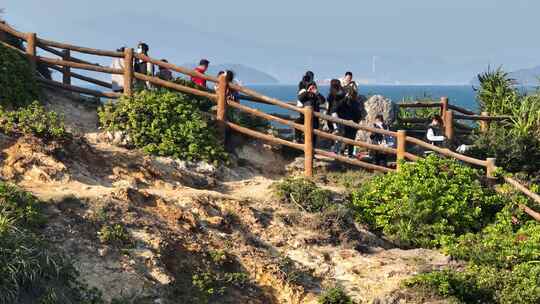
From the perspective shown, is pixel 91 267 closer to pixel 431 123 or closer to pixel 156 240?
pixel 156 240

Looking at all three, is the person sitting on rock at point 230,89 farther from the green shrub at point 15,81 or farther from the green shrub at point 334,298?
the green shrub at point 334,298

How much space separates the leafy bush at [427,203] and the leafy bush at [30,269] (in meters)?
5.95

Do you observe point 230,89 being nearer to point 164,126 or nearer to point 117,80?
point 164,126

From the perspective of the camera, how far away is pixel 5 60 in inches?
679

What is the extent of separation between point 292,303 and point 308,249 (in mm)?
1562

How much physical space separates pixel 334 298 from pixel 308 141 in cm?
570

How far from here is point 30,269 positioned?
33.6ft

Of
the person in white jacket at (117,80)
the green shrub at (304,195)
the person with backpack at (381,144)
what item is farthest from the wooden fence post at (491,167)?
the person in white jacket at (117,80)

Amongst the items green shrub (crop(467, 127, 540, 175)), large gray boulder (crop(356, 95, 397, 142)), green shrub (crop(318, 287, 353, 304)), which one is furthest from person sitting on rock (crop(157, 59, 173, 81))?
green shrub (crop(318, 287, 353, 304))

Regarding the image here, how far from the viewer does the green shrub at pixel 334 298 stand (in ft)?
39.6

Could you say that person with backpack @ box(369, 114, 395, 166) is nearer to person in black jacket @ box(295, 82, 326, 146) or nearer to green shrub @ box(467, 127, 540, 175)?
person in black jacket @ box(295, 82, 326, 146)

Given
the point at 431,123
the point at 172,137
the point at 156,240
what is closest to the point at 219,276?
the point at 156,240

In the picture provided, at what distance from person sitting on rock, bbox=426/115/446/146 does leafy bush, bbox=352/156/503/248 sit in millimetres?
2793

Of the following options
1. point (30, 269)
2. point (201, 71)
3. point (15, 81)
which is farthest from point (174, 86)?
point (30, 269)
